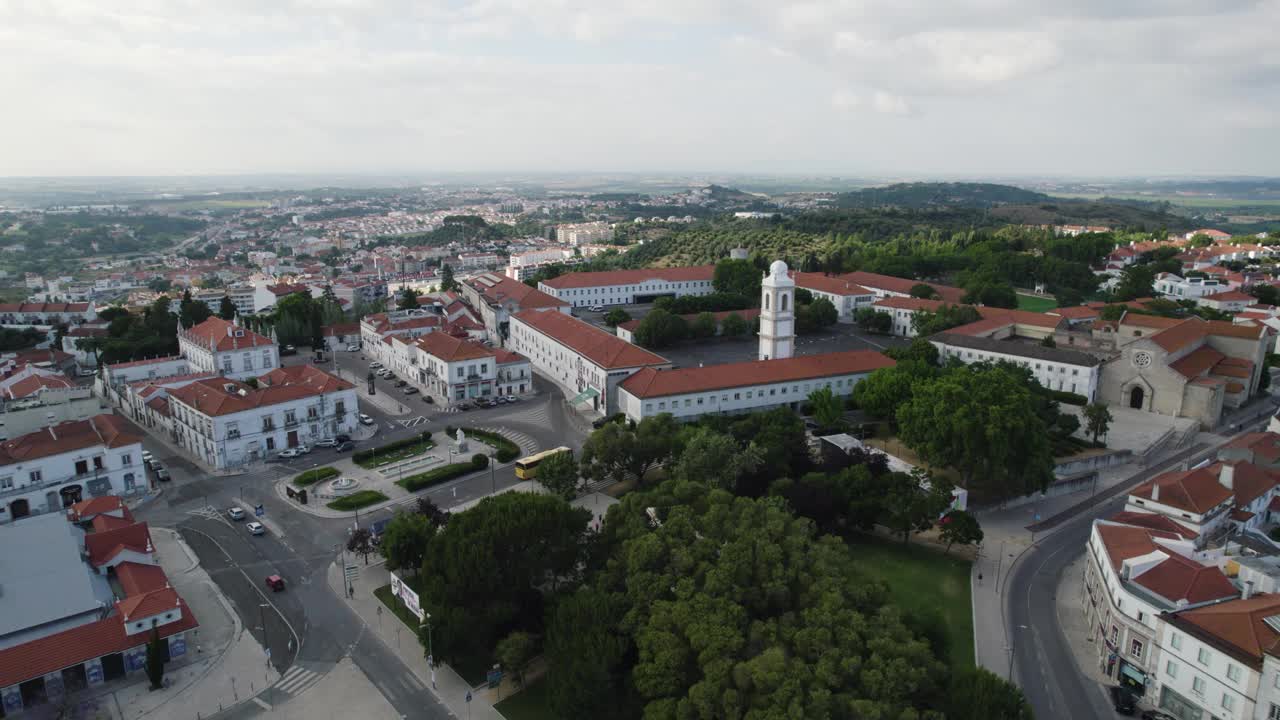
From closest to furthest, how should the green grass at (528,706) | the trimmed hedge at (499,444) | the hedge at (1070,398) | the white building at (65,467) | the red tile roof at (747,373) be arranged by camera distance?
1. the green grass at (528,706)
2. the white building at (65,467)
3. the trimmed hedge at (499,444)
4. the red tile roof at (747,373)
5. the hedge at (1070,398)

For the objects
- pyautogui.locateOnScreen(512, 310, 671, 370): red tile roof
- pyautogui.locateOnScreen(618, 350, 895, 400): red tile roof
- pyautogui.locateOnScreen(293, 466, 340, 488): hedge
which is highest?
pyautogui.locateOnScreen(512, 310, 671, 370): red tile roof

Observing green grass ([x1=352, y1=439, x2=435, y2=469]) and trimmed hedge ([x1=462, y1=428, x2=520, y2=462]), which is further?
trimmed hedge ([x1=462, y1=428, x2=520, y2=462])

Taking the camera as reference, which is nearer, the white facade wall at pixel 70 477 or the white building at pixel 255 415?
the white facade wall at pixel 70 477

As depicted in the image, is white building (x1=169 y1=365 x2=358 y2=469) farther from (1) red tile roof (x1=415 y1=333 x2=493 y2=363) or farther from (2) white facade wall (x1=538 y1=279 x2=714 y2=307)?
(2) white facade wall (x1=538 y1=279 x2=714 y2=307)

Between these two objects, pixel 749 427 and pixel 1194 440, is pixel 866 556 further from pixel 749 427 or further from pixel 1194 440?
pixel 1194 440

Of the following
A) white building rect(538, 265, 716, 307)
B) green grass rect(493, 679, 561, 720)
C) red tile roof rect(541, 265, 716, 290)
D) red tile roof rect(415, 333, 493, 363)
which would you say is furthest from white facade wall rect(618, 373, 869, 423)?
red tile roof rect(541, 265, 716, 290)

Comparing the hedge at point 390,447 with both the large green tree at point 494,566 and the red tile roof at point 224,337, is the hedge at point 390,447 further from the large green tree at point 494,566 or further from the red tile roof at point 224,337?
the red tile roof at point 224,337

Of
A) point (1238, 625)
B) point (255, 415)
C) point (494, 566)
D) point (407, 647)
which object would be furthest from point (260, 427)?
point (1238, 625)

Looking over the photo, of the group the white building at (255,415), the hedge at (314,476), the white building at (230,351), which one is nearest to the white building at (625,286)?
the white building at (230,351)
